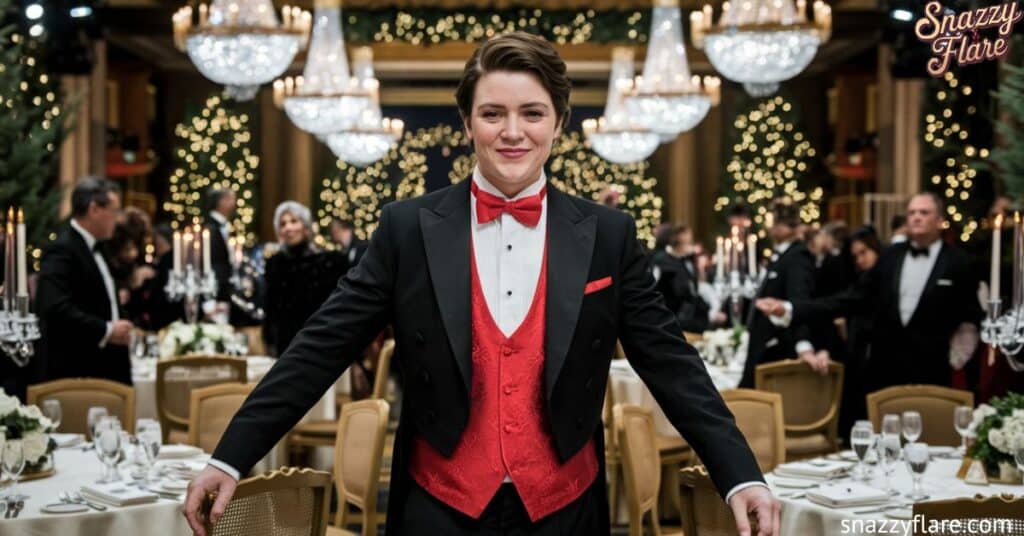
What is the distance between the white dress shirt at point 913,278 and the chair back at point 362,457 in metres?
3.63

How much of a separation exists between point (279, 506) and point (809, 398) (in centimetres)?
431

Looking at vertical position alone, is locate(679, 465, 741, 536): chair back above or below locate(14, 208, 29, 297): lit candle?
below

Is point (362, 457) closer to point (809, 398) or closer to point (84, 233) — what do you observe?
point (84, 233)

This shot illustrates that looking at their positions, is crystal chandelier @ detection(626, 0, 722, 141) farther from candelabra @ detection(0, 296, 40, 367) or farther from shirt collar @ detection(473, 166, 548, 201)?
shirt collar @ detection(473, 166, 548, 201)

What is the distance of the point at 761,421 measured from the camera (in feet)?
18.9

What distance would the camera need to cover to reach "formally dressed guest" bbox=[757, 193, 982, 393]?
737cm

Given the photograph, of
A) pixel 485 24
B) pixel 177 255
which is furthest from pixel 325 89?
pixel 485 24

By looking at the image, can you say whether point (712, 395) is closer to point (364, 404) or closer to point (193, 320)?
point (364, 404)

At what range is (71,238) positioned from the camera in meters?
6.64

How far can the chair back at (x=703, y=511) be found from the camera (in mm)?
3404

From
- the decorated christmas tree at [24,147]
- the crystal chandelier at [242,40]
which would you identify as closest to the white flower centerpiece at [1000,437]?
the decorated christmas tree at [24,147]

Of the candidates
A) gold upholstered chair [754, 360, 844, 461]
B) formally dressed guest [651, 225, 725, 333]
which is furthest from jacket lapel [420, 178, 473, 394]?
formally dressed guest [651, 225, 725, 333]

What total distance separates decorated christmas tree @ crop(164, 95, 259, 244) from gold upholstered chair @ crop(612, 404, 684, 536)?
15.7 meters

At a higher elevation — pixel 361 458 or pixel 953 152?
pixel 953 152
